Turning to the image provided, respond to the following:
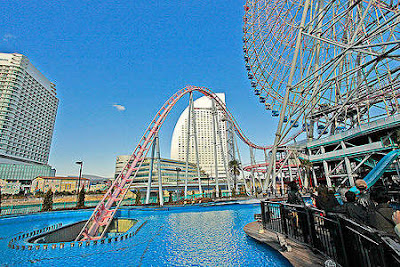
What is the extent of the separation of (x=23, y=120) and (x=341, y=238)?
98.9m

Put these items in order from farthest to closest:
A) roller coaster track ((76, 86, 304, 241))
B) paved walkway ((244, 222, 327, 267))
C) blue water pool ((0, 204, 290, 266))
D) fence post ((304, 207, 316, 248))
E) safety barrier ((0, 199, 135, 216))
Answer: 1. safety barrier ((0, 199, 135, 216))
2. roller coaster track ((76, 86, 304, 241))
3. blue water pool ((0, 204, 290, 266))
4. fence post ((304, 207, 316, 248))
5. paved walkway ((244, 222, 327, 267))

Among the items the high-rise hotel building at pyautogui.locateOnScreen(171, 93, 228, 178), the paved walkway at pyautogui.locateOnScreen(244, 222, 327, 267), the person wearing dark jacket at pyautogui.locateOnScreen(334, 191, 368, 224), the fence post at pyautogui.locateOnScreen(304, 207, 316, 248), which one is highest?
the high-rise hotel building at pyautogui.locateOnScreen(171, 93, 228, 178)

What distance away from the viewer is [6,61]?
237 feet

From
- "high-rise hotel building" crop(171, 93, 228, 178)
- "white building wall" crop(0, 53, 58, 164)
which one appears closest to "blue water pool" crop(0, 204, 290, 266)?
"white building wall" crop(0, 53, 58, 164)

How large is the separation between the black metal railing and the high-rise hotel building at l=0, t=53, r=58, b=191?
284 feet

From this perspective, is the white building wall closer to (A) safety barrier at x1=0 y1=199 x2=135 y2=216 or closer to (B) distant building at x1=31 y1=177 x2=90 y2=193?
(B) distant building at x1=31 y1=177 x2=90 y2=193

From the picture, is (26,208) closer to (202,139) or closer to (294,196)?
(294,196)

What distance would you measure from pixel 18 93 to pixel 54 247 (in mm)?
89535

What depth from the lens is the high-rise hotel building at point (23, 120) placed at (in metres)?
67.4

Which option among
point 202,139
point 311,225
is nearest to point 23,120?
point 202,139

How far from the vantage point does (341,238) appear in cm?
382

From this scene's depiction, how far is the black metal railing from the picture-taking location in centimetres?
252

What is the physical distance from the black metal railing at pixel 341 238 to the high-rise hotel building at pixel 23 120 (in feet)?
284

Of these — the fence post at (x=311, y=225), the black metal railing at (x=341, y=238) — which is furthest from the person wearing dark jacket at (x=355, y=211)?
the fence post at (x=311, y=225)
